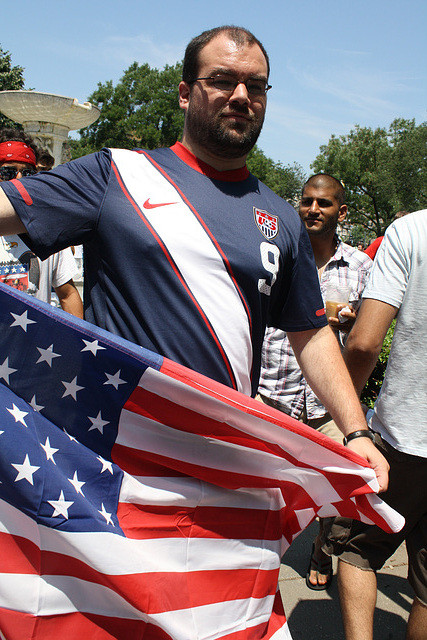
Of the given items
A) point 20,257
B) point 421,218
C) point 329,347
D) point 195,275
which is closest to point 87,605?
point 195,275

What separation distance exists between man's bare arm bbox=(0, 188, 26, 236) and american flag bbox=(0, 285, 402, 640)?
0.20 metres

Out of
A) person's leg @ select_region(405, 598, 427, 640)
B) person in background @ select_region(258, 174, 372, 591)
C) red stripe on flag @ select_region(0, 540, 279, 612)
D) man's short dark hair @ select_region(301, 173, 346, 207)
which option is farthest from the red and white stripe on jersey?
man's short dark hair @ select_region(301, 173, 346, 207)

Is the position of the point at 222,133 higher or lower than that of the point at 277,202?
higher

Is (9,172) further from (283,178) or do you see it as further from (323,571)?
(283,178)

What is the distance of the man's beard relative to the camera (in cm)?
220

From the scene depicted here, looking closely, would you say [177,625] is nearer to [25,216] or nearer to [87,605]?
[87,605]

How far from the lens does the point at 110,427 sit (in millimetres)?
1904

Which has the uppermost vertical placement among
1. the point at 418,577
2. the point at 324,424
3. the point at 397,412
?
the point at 397,412

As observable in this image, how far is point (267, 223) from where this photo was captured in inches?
88.6

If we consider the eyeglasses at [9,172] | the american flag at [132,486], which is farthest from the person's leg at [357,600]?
the eyeglasses at [9,172]

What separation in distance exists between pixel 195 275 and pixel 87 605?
1.05 meters

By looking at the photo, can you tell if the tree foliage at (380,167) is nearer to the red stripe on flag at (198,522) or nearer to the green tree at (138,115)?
the green tree at (138,115)

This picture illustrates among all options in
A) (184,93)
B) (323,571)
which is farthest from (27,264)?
(323,571)

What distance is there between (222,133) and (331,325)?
1.97 m
